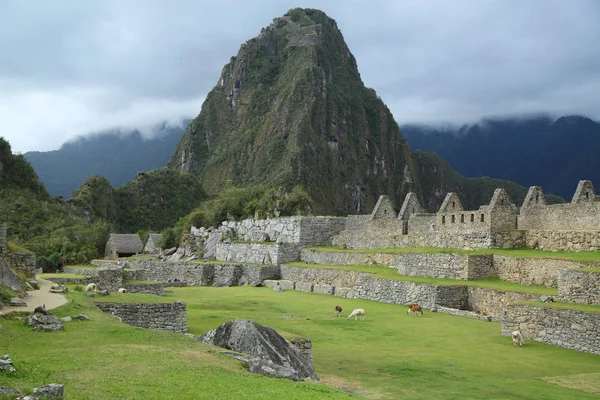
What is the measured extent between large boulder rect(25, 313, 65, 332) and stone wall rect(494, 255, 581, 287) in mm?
13964

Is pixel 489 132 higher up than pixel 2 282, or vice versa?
pixel 489 132

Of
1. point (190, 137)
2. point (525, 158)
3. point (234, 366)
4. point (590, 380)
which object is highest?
point (190, 137)

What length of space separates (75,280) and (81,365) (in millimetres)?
16106

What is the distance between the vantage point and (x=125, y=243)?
52.6 metres

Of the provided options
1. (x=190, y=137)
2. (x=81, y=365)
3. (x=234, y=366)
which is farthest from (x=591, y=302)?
(x=190, y=137)

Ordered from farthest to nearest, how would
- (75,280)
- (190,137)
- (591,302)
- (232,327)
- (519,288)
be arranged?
1. (190,137)
2. (75,280)
3. (519,288)
4. (591,302)
5. (232,327)

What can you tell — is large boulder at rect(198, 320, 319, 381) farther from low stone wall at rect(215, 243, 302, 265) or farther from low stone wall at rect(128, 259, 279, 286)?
low stone wall at rect(215, 243, 302, 265)

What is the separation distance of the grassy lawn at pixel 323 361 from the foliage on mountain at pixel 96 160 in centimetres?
7131

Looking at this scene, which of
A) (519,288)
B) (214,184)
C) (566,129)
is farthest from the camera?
(214,184)

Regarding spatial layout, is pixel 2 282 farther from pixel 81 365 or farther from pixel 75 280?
pixel 75 280

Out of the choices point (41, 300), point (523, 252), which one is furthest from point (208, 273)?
point (41, 300)

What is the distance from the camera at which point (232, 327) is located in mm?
11156

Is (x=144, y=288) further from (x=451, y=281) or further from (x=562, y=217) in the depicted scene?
(x=562, y=217)

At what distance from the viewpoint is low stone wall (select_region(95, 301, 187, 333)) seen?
1527 centimetres
